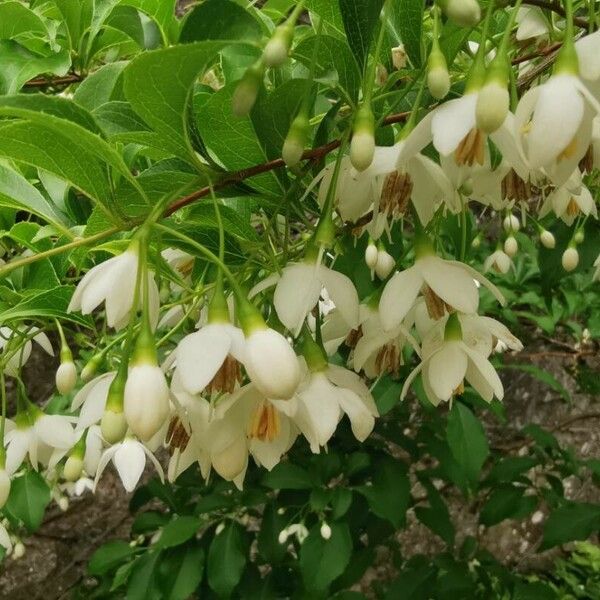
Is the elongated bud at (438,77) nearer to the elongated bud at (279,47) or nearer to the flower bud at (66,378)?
the elongated bud at (279,47)

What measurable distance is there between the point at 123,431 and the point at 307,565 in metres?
1.19

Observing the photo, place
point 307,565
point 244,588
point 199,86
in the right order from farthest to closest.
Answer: point 244,588
point 307,565
point 199,86

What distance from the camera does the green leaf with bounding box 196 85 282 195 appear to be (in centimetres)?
77

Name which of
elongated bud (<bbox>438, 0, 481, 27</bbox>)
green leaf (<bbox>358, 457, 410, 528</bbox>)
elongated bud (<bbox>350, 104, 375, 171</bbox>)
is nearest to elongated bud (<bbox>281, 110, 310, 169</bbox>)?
elongated bud (<bbox>350, 104, 375, 171</bbox>)

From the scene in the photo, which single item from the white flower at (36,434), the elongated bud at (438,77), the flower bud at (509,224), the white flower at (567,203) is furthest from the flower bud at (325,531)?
the elongated bud at (438,77)

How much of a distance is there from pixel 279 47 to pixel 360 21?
0.21 m

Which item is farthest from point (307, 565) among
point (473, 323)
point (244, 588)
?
point (473, 323)

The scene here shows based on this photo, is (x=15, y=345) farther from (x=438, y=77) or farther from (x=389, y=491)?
(x=389, y=491)

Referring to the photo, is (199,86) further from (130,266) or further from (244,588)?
(244,588)

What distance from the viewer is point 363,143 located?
0.64 metres

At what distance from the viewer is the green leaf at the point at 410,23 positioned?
0.82m

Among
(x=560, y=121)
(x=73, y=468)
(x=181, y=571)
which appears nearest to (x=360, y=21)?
(x=560, y=121)

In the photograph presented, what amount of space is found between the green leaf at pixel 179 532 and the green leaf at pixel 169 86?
4.43 feet

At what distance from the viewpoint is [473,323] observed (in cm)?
89
